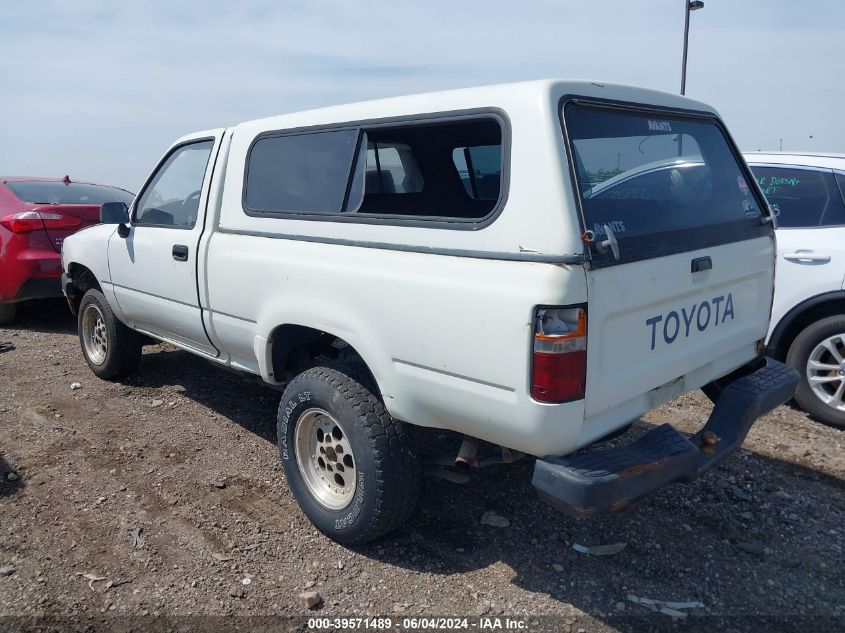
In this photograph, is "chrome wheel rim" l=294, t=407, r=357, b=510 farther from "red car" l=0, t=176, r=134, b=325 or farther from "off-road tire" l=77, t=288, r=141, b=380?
"red car" l=0, t=176, r=134, b=325

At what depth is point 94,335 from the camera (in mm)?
5617

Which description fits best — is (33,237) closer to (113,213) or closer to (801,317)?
(113,213)

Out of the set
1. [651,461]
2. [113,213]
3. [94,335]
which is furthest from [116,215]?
[651,461]

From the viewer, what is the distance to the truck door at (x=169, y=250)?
412 centimetres

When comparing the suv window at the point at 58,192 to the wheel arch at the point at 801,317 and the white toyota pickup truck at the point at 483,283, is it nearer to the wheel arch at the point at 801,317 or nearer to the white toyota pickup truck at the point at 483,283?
the white toyota pickup truck at the point at 483,283

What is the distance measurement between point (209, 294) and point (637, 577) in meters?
2.65

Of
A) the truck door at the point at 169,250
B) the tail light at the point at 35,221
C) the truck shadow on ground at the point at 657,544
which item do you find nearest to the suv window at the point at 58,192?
the tail light at the point at 35,221

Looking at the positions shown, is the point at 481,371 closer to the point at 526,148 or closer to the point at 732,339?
the point at 526,148

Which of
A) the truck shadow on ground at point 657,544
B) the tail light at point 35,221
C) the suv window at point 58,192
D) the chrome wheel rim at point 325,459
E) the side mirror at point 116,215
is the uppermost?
the suv window at point 58,192

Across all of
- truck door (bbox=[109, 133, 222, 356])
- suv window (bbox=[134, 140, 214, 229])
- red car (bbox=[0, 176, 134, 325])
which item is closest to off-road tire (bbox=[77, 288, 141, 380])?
truck door (bbox=[109, 133, 222, 356])

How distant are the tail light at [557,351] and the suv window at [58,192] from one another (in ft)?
→ 20.6

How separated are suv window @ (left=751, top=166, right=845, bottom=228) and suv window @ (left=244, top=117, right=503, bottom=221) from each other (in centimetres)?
210

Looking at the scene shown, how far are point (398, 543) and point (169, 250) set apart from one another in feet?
7.40

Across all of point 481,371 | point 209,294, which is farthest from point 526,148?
point 209,294
